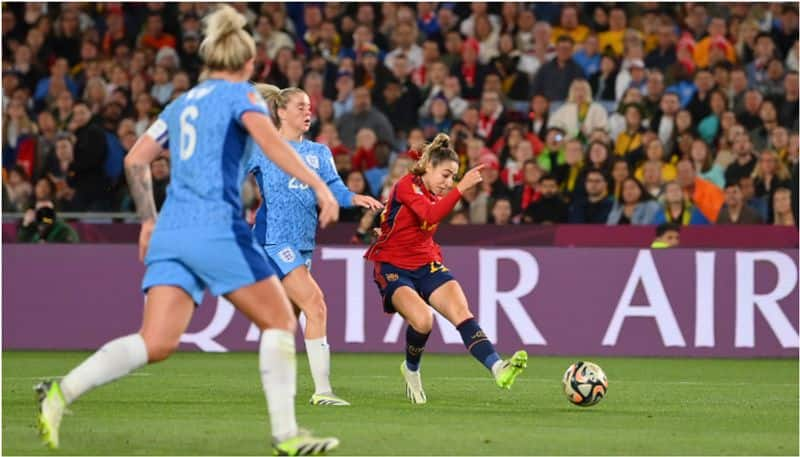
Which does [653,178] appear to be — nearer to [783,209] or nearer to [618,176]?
[618,176]

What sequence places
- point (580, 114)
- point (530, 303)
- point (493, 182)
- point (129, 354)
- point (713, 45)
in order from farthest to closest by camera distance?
point (713, 45) → point (580, 114) → point (493, 182) → point (530, 303) → point (129, 354)

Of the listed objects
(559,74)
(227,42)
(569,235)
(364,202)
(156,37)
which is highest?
(227,42)

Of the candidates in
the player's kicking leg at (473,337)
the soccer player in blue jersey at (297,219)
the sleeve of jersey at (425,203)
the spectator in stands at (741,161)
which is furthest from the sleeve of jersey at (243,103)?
the spectator in stands at (741,161)

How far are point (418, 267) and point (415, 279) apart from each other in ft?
0.29

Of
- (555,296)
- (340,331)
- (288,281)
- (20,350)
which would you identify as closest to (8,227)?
(20,350)

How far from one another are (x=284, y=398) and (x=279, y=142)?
1.22 m

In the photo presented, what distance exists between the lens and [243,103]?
24.5ft

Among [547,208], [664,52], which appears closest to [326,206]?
[547,208]

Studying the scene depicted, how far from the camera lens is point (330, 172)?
1069cm

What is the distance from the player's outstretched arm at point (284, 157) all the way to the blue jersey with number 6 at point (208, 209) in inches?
3.2

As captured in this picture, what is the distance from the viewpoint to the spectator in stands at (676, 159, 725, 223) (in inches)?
678

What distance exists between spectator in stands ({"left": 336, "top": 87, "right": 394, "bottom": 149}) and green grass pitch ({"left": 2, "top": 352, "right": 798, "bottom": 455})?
16.2 feet

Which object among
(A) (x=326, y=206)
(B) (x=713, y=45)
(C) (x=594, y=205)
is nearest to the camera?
(A) (x=326, y=206)

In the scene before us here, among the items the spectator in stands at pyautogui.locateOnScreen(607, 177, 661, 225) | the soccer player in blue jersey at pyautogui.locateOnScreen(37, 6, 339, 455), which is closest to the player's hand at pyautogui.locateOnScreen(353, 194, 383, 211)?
the soccer player in blue jersey at pyautogui.locateOnScreen(37, 6, 339, 455)
